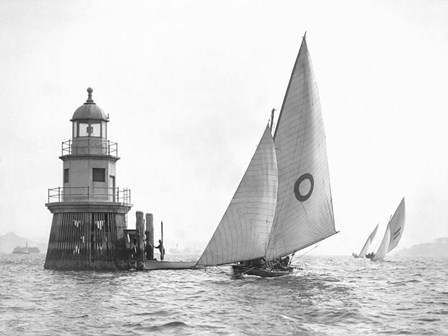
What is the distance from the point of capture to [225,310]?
32500mm

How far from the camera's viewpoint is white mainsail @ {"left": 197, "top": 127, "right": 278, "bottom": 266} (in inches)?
1640

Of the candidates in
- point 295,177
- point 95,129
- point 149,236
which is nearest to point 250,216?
point 295,177

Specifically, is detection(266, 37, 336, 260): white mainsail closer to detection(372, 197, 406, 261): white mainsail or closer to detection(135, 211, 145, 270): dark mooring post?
detection(135, 211, 145, 270): dark mooring post

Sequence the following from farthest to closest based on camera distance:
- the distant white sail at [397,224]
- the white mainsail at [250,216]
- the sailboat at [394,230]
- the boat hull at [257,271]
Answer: the sailboat at [394,230]
the distant white sail at [397,224]
the boat hull at [257,271]
the white mainsail at [250,216]

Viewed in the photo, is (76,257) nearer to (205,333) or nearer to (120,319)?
(120,319)

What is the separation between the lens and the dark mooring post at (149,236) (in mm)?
61469

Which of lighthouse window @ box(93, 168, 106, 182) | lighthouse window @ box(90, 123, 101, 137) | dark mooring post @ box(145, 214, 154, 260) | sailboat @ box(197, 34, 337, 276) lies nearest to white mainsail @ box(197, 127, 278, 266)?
sailboat @ box(197, 34, 337, 276)

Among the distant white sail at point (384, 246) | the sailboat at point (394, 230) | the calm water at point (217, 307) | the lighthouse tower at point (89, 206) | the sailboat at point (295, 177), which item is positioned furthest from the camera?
the distant white sail at point (384, 246)

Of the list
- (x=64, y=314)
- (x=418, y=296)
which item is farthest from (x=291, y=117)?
(x=64, y=314)

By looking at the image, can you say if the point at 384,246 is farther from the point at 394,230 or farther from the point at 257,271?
the point at 257,271

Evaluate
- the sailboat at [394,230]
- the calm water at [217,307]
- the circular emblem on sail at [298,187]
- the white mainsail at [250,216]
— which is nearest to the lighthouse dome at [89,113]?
the calm water at [217,307]

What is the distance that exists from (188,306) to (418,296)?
13.1 meters

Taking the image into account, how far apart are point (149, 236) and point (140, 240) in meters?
3.61

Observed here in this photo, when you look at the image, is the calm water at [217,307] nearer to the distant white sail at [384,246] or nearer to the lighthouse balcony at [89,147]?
the lighthouse balcony at [89,147]
